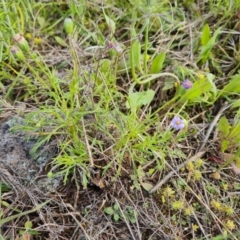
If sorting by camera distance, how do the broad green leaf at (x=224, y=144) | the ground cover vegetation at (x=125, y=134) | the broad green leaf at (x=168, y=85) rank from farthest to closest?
the broad green leaf at (x=168, y=85) < the broad green leaf at (x=224, y=144) < the ground cover vegetation at (x=125, y=134)

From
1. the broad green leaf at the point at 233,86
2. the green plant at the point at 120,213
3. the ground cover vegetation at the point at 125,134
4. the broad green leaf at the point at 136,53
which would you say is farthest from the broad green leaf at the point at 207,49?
the green plant at the point at 120,213

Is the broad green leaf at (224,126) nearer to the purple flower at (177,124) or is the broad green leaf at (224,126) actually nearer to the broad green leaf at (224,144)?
the broad green leaf at (224,144)

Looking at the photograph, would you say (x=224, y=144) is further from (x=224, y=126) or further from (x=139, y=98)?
(x=139, y=98)

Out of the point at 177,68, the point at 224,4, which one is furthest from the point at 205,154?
the point at 224,4

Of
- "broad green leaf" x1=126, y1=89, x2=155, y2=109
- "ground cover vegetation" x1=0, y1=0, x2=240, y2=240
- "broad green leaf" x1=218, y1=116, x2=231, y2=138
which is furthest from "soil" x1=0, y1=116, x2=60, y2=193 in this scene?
"broad green leaf" x1=218, y1=116, x2=231, y2=138

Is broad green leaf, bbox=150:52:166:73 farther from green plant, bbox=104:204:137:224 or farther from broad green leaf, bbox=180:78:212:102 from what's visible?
green plant, bbox=104:204:137:224

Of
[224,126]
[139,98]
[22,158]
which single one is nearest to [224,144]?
[224,126]

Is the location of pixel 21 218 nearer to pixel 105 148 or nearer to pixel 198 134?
pixel 105 148

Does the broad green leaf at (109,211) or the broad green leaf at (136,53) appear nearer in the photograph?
the broad green leaf at (109,211)
